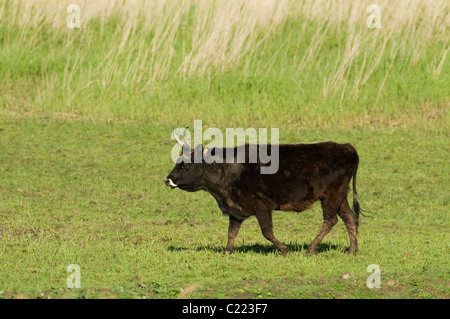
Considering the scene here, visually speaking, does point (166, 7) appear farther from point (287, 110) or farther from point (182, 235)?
point (182, 235)

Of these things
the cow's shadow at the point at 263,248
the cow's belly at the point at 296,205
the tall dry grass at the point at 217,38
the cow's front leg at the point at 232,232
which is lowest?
the cow's shadow at the point at 263,248

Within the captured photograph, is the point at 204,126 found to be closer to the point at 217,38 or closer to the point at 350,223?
the point at 217,38

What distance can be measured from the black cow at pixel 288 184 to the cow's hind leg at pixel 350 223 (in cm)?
1

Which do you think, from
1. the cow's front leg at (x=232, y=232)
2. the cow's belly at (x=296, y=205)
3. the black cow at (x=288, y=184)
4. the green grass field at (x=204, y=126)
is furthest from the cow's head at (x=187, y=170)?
the cow's belly at (x=296, y=205)

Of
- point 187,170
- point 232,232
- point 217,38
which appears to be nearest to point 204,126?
point 217,38

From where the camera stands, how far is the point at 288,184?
9.91m

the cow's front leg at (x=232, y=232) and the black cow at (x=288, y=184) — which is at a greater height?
the black cow at (x=288, y=184)

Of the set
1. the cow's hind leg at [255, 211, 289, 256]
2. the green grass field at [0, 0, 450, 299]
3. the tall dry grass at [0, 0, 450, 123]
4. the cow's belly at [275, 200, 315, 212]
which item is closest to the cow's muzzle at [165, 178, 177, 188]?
the green grass field at [0, 0, 450, 299]

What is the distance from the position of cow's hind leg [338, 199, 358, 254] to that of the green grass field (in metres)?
0.15

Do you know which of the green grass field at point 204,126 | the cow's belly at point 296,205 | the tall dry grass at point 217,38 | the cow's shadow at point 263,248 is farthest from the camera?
the tall dry grass at point 217,38

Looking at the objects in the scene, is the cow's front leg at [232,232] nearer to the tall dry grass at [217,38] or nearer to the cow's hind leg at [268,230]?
the cow's hind leg at [268,230]

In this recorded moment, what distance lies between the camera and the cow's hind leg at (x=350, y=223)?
33.4 ft
